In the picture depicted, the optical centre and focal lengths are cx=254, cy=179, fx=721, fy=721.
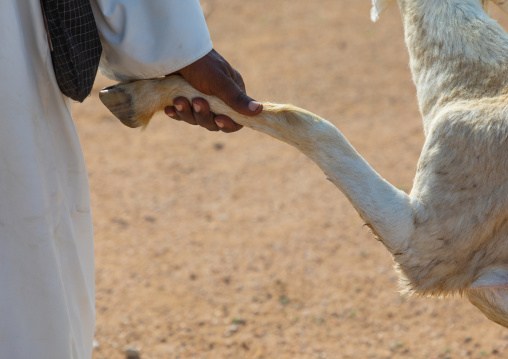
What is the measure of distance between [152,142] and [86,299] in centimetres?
436

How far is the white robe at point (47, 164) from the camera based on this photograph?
217cm

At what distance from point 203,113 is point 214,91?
17cm

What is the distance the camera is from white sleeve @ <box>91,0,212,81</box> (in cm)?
235

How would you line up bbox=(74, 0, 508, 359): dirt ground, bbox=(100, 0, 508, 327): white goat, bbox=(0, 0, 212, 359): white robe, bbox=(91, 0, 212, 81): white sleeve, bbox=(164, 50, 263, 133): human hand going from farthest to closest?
bbox=(74, 0, 508, 359): dirt ground → bbox=(100, 0, 508, 327): white goat → bbox=(164, 50, 263, 133): human hand → bbox=(91, 0, 212, 81): white sleeve → bbox=(0, 0, 212, 359): white robe

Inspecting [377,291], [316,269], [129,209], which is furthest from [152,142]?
[377,291]

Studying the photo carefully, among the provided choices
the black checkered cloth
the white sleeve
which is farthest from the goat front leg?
the black checkered cloth

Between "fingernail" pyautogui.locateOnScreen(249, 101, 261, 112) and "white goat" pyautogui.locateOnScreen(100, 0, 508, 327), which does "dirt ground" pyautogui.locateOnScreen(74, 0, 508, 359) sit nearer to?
"white goat" pyautogui.locateOnScreen(100, 0, 508, 327)

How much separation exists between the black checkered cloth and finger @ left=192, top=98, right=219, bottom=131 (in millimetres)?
491

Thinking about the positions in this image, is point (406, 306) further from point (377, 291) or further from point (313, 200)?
point (313, 200)

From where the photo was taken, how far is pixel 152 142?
22.2 feet

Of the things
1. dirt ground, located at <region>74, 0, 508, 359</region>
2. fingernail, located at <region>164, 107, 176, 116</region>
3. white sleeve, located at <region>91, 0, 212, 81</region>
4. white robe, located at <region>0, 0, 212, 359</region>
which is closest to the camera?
white robe, located at <region>0, 0, 212, 359</region>

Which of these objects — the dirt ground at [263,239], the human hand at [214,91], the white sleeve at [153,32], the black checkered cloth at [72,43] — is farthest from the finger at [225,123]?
the dirt ground at [263,239]

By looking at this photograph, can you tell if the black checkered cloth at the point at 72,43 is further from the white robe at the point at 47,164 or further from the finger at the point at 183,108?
the finger at the point at 183,108

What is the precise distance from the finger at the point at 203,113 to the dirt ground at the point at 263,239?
1.69 m
